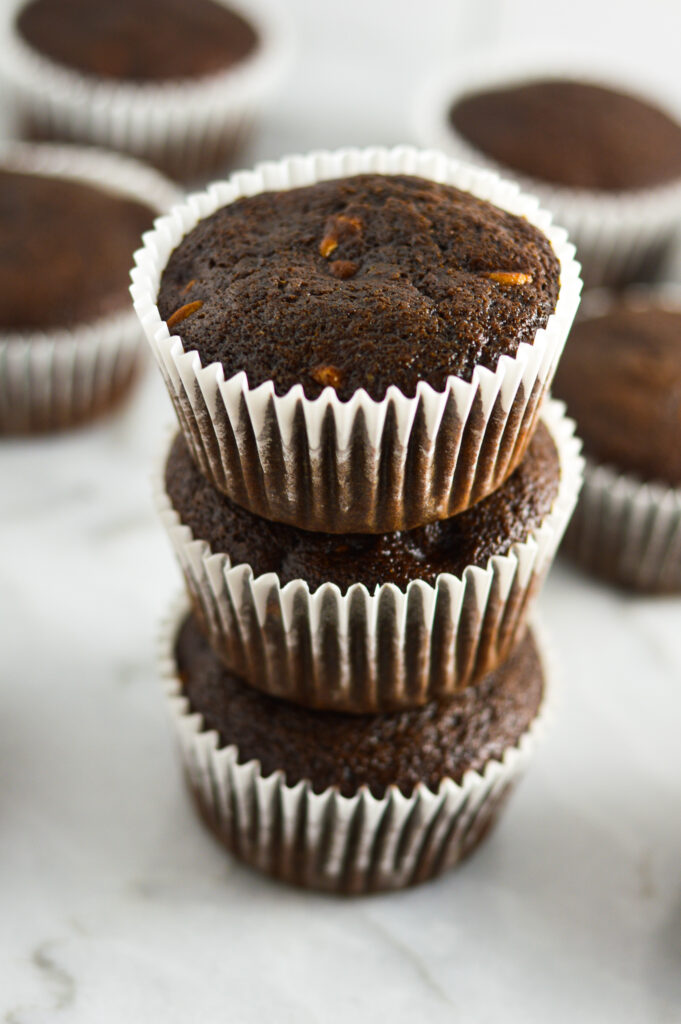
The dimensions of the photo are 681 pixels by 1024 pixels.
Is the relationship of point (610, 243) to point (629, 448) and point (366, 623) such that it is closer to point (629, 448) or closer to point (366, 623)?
point (629, 448)

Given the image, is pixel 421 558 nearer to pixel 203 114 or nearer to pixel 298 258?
pixel 298 258

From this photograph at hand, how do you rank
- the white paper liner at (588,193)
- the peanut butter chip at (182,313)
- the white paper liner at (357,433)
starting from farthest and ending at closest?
the white paper liner at (588,193), the peanut butter chip at (182,313), the white paper liner at (357,433)

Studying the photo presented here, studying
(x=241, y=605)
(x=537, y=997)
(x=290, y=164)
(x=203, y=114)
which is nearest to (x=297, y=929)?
(x=537, y=997)

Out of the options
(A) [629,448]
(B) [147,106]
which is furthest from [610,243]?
(B) [147,106]

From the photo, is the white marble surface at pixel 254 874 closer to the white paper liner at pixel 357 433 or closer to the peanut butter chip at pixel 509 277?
the white paper liner at pixel 357 433

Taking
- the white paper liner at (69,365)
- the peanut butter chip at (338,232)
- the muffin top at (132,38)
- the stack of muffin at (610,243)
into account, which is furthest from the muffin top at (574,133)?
the peanut butter chip at (338,232)

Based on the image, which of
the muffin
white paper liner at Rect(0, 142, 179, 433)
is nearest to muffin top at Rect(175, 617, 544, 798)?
the muffin
